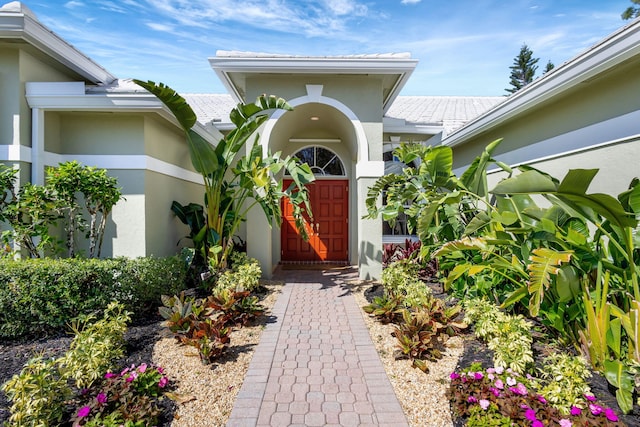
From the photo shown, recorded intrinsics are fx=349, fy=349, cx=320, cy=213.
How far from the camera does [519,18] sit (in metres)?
7.38

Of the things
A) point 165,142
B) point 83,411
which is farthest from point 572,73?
point 165,142

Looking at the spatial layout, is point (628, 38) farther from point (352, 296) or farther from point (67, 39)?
point (67, 39)

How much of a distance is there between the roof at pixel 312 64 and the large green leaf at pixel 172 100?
170cm

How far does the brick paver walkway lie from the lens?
3.21 m

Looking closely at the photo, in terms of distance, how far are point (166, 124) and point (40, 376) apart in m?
6.00

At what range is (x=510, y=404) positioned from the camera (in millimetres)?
2898

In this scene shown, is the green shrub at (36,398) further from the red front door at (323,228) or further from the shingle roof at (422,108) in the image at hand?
the shingle roof at (422,108)

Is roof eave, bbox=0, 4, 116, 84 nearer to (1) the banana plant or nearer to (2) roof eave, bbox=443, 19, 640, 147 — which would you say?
(1) the banana plant

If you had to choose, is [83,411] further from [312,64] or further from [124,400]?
[312,64]

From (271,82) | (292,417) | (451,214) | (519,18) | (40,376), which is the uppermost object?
(519,18)

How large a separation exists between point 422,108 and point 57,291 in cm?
1214

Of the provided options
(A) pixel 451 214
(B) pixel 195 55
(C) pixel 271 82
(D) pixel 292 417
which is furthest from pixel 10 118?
(A) pixel 451 214

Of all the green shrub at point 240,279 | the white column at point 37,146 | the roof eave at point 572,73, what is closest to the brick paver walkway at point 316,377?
the green shrub at point 240,279

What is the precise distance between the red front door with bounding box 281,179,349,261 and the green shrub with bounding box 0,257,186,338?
228 inches
